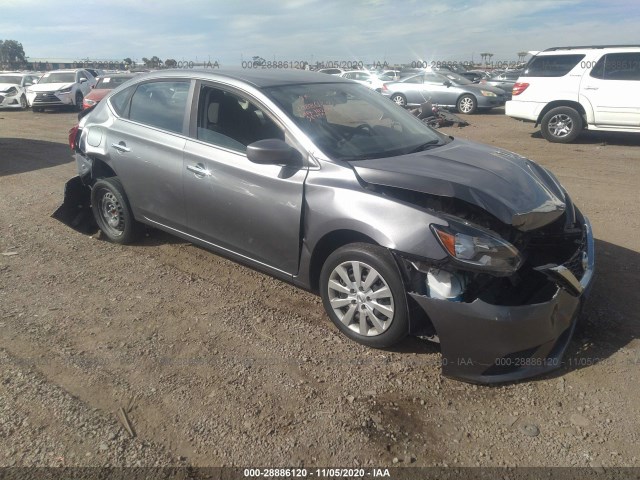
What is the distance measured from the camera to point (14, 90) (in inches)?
810

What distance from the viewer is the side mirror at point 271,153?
11.0 ft

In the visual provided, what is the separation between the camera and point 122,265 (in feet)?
15.2

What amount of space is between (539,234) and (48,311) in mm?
3577

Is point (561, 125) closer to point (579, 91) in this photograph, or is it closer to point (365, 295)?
point (579, 91)

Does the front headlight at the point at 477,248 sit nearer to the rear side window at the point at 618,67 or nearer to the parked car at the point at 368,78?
the rear side window at the point at 618,67

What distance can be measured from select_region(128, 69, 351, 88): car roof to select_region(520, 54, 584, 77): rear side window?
840 centimetres

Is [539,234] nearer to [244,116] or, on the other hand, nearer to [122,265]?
[244,116]

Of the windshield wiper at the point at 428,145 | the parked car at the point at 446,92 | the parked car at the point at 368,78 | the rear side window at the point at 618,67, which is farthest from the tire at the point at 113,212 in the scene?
the parked car at the point at 368,78

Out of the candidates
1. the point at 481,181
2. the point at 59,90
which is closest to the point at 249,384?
the point at 481,181

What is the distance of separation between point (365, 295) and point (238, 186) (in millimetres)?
1282

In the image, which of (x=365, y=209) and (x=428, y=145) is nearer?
(x=365, y=209)

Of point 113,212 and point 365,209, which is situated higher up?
point 365,209

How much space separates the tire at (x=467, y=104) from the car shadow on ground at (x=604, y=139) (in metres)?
5.29

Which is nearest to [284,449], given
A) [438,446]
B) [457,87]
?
[438,446]
